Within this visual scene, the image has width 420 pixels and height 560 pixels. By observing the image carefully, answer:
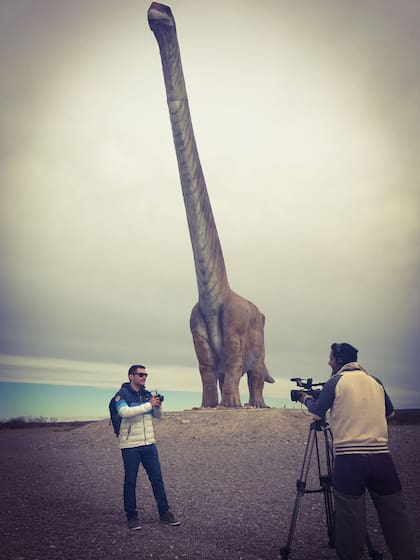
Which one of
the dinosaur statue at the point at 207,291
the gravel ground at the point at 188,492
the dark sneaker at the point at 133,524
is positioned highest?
the dinosaur statue at the point at 207,291

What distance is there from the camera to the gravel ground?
462cm

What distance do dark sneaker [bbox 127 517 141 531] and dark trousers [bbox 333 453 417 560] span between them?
97.0 inches

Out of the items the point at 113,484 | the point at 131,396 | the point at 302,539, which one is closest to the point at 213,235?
the point at 113,484

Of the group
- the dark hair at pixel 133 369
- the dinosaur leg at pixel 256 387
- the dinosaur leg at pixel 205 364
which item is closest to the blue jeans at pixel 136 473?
the dark hair at pixel 133 369

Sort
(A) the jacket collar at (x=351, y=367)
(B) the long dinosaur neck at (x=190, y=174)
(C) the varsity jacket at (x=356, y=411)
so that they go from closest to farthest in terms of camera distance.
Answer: (C) the varsity jacket at (x=356, y=411) → (A) the jacket collar at (x=351, y=367) → (B) the long dinosaur neck at (x=190, y=174)

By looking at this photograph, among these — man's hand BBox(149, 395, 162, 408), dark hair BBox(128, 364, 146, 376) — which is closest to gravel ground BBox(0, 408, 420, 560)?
man's hand BBox(149, 395, 162, 408)

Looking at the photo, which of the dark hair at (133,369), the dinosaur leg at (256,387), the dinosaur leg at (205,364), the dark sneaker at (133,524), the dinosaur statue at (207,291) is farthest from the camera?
the dinosaur leg at (256,387)

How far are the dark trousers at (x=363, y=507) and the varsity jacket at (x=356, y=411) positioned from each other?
0.32 feet

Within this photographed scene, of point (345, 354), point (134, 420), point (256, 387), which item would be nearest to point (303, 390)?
point (345, 354)

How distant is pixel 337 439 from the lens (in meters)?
3.68

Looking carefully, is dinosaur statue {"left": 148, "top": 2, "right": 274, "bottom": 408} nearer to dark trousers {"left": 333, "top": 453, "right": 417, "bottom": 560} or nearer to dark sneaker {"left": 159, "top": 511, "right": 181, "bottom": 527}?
dark sneaker {"left": 159, "top": 511, "right": 181, "bottom": 527}

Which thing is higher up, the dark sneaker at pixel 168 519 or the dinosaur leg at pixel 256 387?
the dinosaur leg at pixel 256 387

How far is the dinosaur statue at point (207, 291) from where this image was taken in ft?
37.4

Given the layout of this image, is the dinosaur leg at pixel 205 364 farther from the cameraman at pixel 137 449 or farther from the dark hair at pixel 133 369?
the cameraman at pixel 137 449
